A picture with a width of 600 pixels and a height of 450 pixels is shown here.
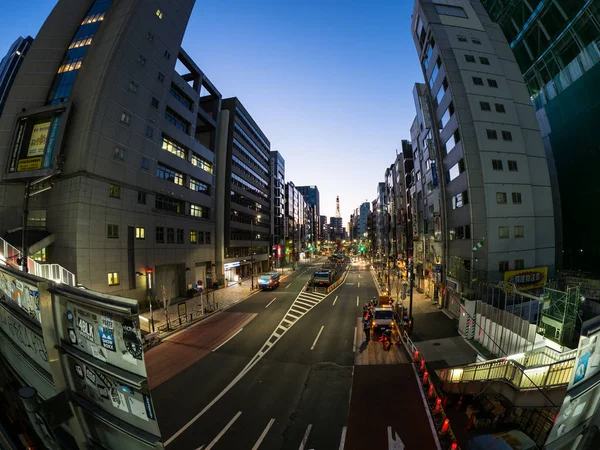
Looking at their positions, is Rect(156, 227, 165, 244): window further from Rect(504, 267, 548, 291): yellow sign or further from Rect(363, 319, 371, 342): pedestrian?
Rect(504, 267, 548, 291): yellow sign

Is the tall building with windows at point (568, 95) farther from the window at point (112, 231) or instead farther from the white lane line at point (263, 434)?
the window at point (112, 231)

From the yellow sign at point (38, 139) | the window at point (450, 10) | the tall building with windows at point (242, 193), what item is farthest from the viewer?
the tall building with windows at point (242, 193)

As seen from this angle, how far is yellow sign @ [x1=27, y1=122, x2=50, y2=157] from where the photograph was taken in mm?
22781

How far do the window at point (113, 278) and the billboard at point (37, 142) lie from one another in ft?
33.7

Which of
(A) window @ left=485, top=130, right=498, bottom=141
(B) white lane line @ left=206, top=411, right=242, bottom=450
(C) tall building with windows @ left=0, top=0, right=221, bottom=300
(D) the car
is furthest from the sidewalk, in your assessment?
(A) window @ left=485, top=130, right=498, bottom=141

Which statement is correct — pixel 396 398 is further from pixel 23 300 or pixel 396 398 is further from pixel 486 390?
pixel 23 300

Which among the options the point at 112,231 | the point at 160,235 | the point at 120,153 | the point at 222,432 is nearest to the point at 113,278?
the point at 112,231

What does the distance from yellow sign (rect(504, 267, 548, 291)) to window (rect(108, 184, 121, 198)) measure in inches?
1505

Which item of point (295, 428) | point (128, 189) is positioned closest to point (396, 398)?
point (295, 428)

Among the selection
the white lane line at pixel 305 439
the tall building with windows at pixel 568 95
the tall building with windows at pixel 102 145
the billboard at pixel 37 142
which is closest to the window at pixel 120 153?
the tall building with windows at pixel 102 145

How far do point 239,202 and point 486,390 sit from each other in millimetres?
47304

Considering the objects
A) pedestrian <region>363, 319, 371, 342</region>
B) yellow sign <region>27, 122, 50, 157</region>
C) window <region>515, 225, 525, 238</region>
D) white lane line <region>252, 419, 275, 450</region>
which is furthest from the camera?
window <region>515, 225, 525, 238</region>

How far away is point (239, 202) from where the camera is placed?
5172 centimetres

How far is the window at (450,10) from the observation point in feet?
98.5
